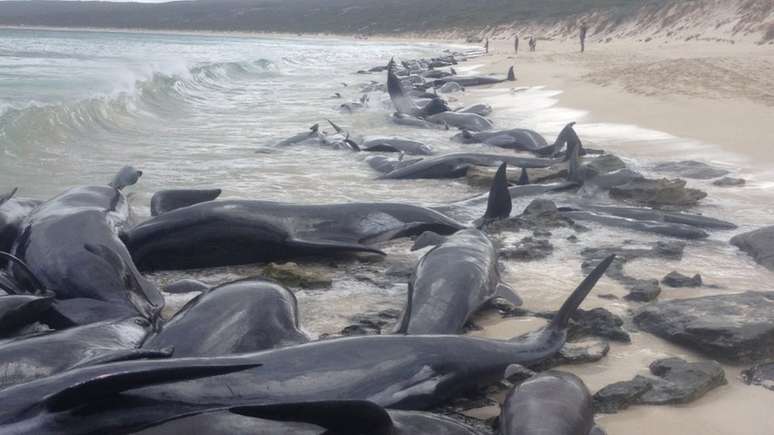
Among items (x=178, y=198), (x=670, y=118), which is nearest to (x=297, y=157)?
(x=178, y=198)

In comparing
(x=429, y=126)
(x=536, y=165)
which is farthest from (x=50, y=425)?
(x=429, y=126)

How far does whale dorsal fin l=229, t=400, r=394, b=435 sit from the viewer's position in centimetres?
241

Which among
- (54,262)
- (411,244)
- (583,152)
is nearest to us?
(54,262)

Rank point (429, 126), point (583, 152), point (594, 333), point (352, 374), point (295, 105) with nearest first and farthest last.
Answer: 1. point (352, 374)
2. point (594, 333)
3. point (583, 152)
4. point (429, 126)
5. point (295, 105)

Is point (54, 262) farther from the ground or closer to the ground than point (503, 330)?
farther from the ground

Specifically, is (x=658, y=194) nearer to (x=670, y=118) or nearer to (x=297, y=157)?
(x=297, y=157)

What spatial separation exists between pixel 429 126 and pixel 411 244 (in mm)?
7932

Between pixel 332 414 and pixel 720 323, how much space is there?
7.75 ft

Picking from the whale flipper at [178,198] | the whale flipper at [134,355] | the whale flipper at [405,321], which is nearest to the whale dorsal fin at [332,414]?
the whale flipper at [134,355]

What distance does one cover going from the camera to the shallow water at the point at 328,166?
13.6 feet

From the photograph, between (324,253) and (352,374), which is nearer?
(352,374)

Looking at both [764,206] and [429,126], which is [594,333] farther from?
[429,126]

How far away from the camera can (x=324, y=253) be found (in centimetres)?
559

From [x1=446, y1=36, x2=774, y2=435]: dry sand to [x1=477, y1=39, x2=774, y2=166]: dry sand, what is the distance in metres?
0.02
